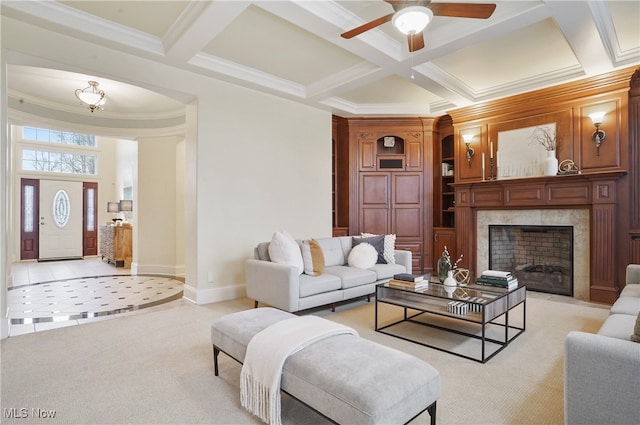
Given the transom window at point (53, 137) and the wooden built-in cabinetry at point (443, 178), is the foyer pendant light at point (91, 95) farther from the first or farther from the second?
the wooden built-in cabinetry at point (443, 178)

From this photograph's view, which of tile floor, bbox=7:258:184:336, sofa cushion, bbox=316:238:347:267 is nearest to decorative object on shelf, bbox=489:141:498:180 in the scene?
sofa cushion, bbox=316:238:347:267

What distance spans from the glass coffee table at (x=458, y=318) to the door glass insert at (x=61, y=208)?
947cm

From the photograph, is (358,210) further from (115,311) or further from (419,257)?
(115,311)

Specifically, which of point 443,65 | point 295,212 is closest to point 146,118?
point 295,212

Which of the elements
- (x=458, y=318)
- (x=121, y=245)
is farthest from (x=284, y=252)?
(x=121, y=245)

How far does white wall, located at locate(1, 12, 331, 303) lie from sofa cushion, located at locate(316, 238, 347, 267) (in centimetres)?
102

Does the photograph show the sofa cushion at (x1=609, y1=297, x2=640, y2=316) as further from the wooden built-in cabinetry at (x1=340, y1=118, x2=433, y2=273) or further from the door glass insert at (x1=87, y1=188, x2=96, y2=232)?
the door glass insert at (x1=87, y1=188, x2=96, y2=232)

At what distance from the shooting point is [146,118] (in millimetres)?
6617

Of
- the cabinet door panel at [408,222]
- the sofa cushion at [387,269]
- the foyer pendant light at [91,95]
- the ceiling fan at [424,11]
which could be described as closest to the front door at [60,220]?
the foyer pendant light at [91,95]

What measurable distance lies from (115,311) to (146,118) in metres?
4.07

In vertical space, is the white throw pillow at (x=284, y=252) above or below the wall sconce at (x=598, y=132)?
below

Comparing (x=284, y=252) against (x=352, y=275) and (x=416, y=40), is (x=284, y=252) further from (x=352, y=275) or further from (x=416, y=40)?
(x=416, y=40)

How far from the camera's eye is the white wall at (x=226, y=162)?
12.6 ft

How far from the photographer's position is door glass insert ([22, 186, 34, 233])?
8641 mm
